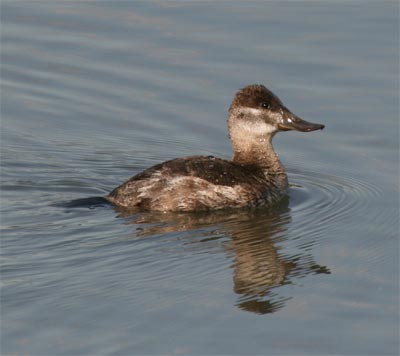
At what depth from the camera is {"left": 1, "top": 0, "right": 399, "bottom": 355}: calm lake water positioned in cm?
790

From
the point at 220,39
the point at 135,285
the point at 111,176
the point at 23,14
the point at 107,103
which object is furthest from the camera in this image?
the point at 23,14

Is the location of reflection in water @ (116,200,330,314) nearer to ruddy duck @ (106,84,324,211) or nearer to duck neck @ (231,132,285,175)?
ruddy duck @ (106,84,324,211)

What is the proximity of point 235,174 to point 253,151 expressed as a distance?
68 centimetres

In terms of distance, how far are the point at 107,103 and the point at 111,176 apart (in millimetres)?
1680

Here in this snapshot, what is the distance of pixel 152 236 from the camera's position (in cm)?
973

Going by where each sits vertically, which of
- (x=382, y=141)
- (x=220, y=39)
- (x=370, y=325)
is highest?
(x=220, y=39)

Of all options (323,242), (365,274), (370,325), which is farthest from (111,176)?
(370,325)

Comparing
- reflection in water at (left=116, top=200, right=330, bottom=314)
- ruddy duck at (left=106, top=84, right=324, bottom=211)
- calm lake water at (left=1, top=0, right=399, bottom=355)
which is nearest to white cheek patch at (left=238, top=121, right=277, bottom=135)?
ruddy duck at (left=106, top=84, right=324, bottom=211)

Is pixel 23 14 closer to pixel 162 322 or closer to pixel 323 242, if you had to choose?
pixel 323 242

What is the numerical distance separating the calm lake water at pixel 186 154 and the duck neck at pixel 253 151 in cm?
35

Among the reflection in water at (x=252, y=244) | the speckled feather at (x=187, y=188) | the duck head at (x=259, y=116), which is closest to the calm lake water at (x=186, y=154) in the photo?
the reflection in water at (x=252, y=244)

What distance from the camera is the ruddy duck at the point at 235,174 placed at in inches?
409

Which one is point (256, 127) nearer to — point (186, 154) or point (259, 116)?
point (259, 116)

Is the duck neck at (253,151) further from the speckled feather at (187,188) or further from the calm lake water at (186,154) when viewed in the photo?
the speckled feather at (187,188)
